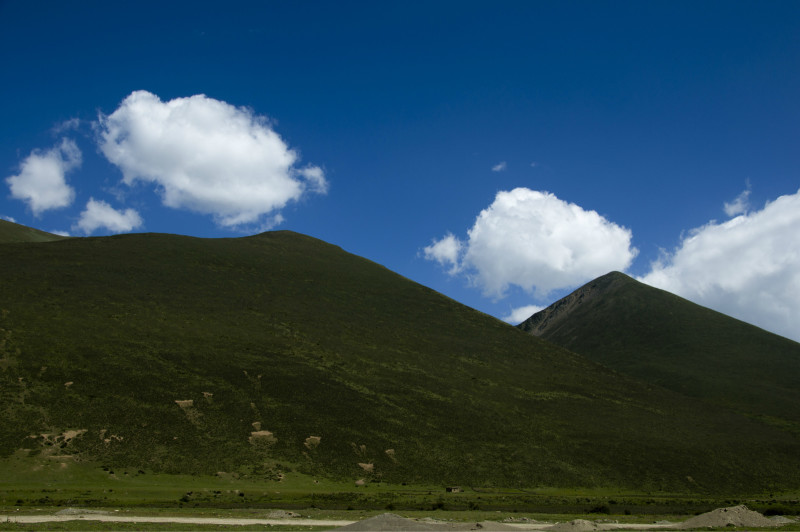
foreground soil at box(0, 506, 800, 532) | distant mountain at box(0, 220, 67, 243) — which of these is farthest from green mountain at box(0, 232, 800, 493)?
distant mountain at box(0, 220, 67, 243)

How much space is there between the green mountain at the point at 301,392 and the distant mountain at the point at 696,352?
25213 millimetres

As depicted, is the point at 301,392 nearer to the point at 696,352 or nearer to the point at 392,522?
the point at 392,522

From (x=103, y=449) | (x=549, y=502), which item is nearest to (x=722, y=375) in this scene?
(x=549, y=502)

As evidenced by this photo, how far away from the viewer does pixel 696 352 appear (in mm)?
150500

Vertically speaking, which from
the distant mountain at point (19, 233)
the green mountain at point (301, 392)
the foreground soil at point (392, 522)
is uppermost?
the distant mountain at point (19, 233)

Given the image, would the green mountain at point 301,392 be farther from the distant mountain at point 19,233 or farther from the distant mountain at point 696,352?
the distant mountain at point 19,233

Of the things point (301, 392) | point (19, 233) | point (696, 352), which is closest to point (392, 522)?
point (301, 392)

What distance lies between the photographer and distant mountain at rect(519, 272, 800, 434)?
122562mm

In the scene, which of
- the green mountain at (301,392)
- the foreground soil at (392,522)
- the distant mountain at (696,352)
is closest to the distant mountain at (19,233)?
the green mountain at (301,392)

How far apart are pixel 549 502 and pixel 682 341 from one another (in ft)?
397

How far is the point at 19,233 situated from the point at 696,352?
185633 millimetres

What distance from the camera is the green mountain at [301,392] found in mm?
60344

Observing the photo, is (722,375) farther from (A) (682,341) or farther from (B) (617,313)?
(B) (617,313)

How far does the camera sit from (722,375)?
135 metres
